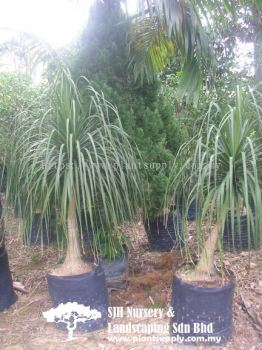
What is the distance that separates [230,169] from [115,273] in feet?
4.53

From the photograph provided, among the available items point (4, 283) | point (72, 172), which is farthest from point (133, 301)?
point (72, 172)

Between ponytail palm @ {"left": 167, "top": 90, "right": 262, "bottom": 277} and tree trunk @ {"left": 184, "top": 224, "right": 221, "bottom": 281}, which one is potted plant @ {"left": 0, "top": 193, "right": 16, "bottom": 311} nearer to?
tree trunk @ {"left": 184, "top": 224, "right": 221, "bottom": 281}

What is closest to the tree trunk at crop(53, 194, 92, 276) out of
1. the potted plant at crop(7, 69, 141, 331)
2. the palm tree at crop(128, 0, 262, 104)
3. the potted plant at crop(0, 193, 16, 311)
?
the potted plant at crop(7, 69, 141, 331)

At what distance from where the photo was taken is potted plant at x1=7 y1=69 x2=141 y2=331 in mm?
1750

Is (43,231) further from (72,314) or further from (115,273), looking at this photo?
(72,314)

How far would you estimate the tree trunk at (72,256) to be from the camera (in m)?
1.94

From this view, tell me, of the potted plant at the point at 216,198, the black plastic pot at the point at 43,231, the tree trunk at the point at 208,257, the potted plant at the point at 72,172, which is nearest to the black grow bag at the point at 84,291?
the potted plant at the point at 72,172

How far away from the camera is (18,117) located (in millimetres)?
1990

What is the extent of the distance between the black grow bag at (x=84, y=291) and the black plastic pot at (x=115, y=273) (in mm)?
507

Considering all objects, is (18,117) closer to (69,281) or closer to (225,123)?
(69,281)

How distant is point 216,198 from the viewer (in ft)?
5.10

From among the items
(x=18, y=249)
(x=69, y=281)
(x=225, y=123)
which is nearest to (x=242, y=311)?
(x=69, y=281)

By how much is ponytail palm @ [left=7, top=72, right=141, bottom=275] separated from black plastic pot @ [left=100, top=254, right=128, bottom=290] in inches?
21.2

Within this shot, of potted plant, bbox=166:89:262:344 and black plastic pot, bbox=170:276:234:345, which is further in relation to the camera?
black plastic pot, bbox=170:276:234:345
